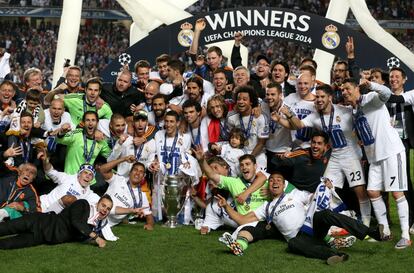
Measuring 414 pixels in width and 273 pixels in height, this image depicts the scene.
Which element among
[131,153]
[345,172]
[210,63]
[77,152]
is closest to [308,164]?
[345,172]

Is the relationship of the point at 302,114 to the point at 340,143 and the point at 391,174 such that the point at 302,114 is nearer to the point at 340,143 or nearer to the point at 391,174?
the point at 340,143

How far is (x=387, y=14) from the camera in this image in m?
33.8

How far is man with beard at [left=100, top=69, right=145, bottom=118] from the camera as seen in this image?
30.4ft

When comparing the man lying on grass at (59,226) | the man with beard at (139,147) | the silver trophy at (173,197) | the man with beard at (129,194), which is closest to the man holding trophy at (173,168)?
the silver trophy at (173,197)

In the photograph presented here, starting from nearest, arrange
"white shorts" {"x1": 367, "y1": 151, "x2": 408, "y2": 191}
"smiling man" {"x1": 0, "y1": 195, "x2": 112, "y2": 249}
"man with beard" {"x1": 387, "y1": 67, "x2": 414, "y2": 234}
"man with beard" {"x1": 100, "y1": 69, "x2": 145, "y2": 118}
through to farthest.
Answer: "smiling man" {"x1": 0, "y1": 195, "x2": 112, "y2": 249} < "white shorts" {"x1": 367, "y1": 151, "x2": 408, "y2": 191} < "man with beard" {"x1": 387, "y1": 67, "x2": 414, "y2": 234} < "man with beard" {"x1": 100, "y1": 69, "x2": 145, "y2": 118}

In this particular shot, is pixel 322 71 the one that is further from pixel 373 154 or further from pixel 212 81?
pixel 373 154

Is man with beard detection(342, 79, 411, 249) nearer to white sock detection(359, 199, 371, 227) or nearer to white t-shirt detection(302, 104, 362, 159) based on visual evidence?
white t-shirt detection(302, 104, 362, 159)

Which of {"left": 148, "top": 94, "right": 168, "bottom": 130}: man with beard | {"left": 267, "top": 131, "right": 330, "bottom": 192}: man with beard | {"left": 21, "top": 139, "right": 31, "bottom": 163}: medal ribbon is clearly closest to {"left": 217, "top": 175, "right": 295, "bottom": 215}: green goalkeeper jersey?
{"left": 267, "top": 131, "right": 330, "bottom": 192}: man with beard

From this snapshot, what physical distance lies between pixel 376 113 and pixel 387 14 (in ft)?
90.3

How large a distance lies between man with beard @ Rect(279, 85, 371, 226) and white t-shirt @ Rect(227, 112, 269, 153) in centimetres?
48

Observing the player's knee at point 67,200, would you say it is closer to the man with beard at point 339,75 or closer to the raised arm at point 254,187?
the raised arm at point 254,187

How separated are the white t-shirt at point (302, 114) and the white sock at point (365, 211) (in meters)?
0.85

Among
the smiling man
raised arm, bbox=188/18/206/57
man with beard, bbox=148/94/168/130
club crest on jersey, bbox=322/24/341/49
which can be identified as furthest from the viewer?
club crest on jersey, bbox=322/24/341/49

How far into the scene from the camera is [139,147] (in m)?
8.80
